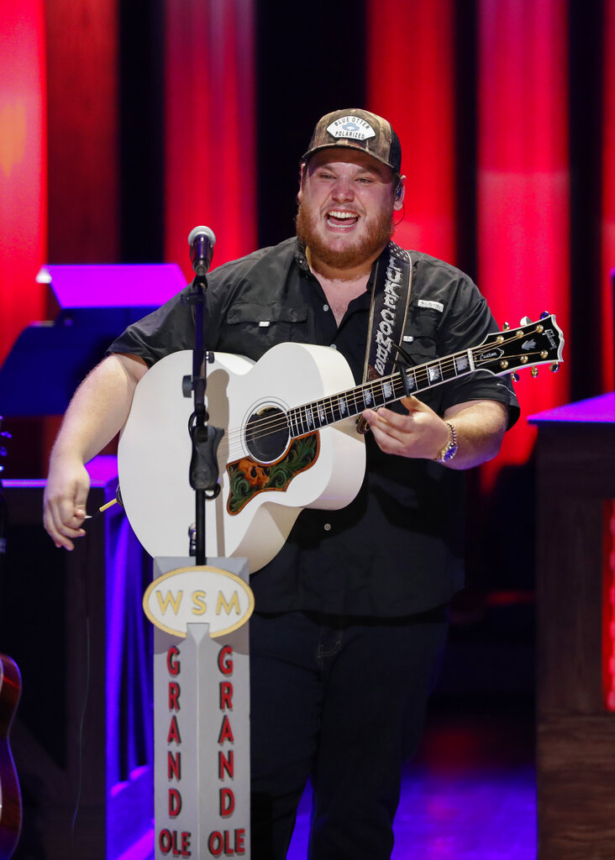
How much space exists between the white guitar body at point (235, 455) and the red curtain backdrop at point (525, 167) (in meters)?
2.57

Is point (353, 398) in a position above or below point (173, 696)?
above

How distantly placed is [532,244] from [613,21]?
1012 mm

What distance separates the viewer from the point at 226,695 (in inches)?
70.5

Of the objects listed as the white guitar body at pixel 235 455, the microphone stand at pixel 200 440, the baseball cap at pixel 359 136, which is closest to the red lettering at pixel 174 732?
the microphone stand at pixel 200 440

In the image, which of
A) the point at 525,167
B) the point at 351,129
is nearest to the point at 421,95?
the point at 525,167

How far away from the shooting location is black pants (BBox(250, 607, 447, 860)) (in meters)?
2.29

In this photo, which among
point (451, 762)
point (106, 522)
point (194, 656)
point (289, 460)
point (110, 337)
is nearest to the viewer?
point (194, 656)

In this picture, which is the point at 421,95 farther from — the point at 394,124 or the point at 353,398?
the point at 353,398

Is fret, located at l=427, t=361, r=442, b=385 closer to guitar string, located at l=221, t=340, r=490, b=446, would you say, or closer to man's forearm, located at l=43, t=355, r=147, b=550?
guitar string, located at l=221, t=340, r=490, b=446

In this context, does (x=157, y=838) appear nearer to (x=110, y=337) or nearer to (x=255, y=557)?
(x=255, y=557)

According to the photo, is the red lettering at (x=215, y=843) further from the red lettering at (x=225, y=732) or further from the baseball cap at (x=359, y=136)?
the baseball cap at (x=359, y=136)

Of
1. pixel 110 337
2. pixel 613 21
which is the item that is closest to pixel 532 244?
pixel 613 21

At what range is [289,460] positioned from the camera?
2.26 meters

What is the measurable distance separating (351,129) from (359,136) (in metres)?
0.03
